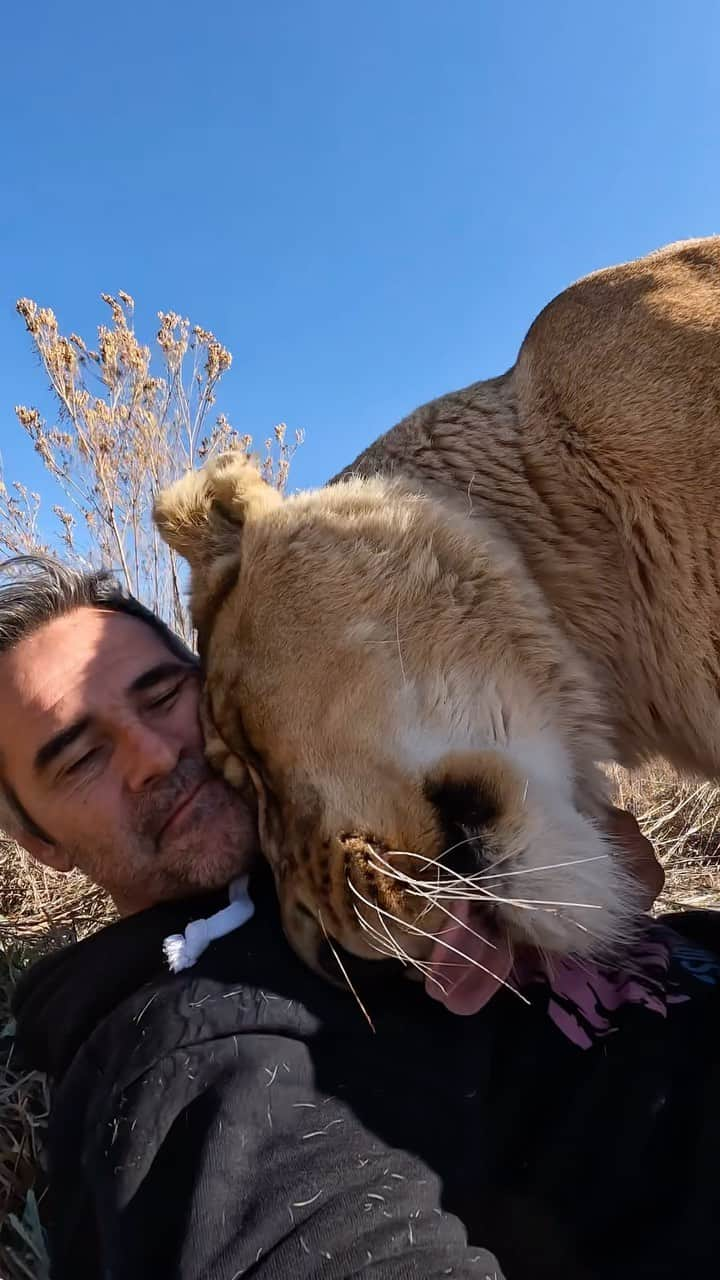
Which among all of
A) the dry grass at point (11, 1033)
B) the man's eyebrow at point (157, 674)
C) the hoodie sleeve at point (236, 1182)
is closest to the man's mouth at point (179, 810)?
the man's eyebrow at point (157, 674)

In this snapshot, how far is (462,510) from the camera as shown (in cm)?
198

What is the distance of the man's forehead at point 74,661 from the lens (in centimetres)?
228

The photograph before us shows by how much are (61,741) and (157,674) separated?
0.31 m

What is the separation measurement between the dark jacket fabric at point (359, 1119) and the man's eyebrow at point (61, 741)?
1.98 ft

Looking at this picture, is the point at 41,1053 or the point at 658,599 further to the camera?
the point at 658,599

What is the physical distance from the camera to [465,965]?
1546 mm

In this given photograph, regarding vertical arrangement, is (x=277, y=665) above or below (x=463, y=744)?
above

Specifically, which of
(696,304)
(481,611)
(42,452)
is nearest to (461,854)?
(481,611)

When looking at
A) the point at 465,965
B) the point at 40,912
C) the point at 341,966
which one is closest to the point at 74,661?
the point at 341,966

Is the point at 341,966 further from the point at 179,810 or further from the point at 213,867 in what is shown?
the point at 179,810

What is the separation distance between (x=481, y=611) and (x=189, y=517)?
0.83 m

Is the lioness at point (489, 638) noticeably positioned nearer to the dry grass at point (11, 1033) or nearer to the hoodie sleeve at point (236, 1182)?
the hoodie sleeve at point (236, 1182)

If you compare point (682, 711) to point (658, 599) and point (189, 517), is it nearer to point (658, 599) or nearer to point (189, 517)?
point (658, 599)

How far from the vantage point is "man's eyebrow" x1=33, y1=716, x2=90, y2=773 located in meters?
2.20
